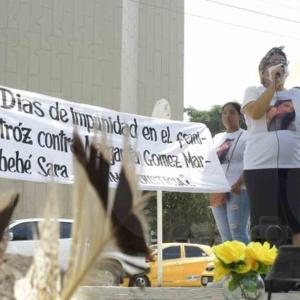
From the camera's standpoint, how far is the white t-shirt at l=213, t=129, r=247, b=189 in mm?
5426

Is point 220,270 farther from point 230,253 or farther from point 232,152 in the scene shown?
point 232,152

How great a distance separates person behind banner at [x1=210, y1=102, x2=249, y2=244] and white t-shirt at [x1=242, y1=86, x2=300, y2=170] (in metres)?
0.98

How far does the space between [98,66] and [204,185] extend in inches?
661

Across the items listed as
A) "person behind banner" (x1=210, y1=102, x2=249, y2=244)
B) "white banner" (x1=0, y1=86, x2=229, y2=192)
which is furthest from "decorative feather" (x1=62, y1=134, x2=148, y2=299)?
"person behind banner" (x1=210, y1=102, x2=249, y2=244)

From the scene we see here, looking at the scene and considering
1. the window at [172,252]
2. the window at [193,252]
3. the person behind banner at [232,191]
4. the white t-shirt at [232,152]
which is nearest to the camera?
the person behind banner at [232,191]

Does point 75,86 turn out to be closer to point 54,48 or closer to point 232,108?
point 54,48

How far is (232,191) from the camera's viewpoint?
5414mm

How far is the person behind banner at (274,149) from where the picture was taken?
3.97 meters

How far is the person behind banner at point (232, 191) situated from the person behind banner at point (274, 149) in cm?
98

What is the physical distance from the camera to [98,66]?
23484 mm

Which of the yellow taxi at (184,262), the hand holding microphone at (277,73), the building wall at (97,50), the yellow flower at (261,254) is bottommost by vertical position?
the yellow taxi at (184,262)

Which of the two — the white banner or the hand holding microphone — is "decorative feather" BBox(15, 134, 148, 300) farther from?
the white banner

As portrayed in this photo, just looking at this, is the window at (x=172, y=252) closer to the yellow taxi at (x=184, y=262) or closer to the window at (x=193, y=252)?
the yellow taxi at (x=184, y=262)

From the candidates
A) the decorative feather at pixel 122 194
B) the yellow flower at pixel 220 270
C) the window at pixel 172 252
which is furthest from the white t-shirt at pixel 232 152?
the window at pixel 172 252
